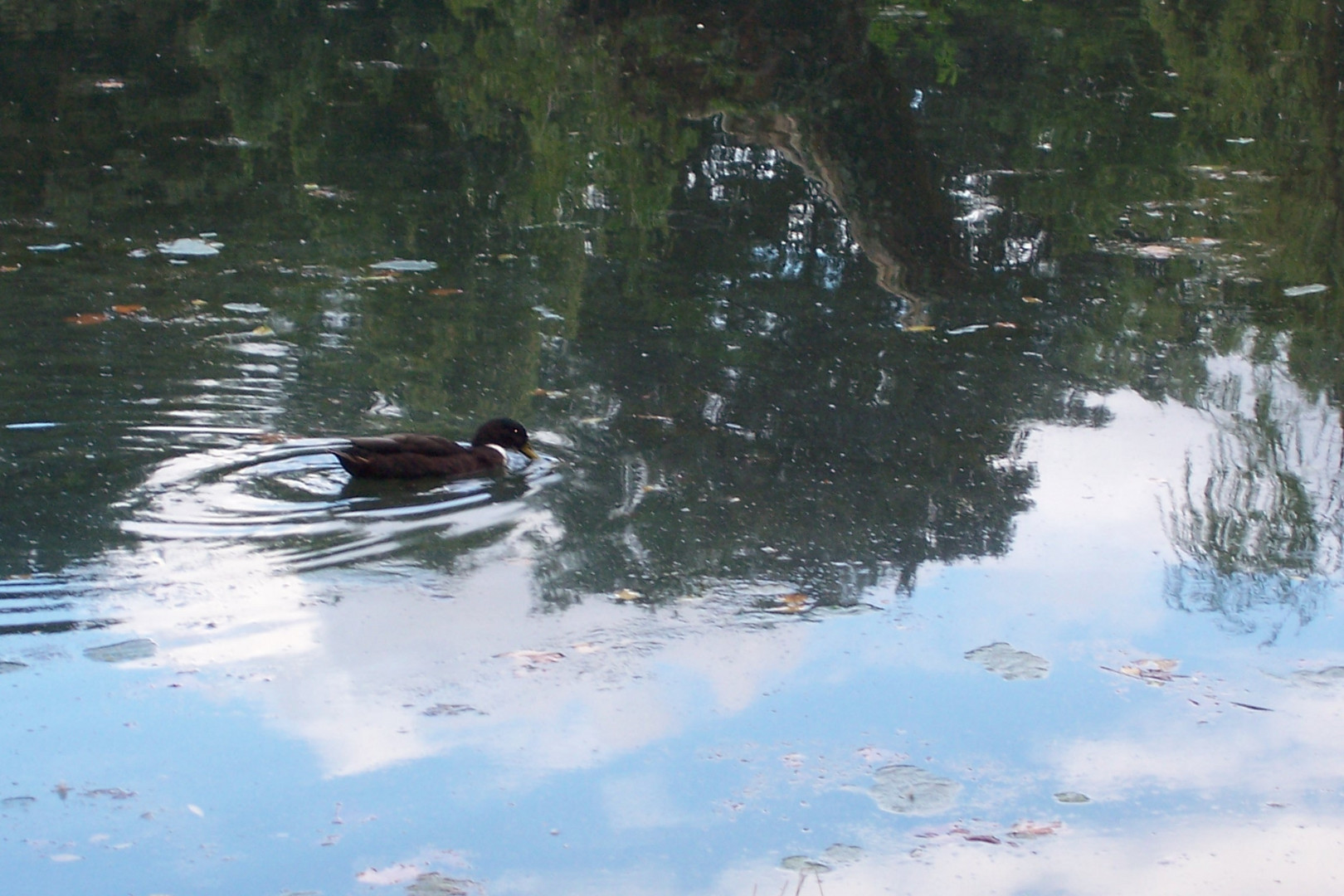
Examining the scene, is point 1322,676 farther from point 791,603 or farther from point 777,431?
point 777,431

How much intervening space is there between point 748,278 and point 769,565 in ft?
12.6

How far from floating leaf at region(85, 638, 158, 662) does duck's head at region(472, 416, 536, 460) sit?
2007 millimetres

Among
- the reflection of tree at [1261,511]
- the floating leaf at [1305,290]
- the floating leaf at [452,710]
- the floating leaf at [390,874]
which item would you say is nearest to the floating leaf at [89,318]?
the floating leaf at [452,710]

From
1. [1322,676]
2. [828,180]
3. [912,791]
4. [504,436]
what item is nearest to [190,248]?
[504,436]

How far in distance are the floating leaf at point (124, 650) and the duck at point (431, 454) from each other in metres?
1.49

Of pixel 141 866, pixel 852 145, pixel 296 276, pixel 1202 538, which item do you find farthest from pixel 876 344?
pixel 141 866

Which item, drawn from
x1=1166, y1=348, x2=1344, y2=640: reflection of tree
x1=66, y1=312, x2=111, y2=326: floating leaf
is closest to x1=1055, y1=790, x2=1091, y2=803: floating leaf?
x1=1166, y1=348, x2=1344, y2=640: reflection of tree

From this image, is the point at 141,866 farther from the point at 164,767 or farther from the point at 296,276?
the point at 296,276

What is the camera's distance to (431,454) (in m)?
6.90

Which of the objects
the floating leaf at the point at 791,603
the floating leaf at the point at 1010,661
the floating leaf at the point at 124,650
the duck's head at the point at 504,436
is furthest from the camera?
the duck's head at the point at 504,436

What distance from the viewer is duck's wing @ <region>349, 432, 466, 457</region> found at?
679cm

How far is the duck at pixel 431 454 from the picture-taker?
6.79 m

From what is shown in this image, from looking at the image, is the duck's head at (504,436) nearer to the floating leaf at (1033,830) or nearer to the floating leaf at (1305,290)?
the floating leaf at (1033,830)

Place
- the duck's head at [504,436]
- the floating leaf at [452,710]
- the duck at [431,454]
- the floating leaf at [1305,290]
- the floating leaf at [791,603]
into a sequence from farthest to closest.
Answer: the floating leaf at [1305,290]
the duck's head at [504,436]
the duck at [431,454]
the floating leaf at [791,603]
the floating leaf at [452,710]
